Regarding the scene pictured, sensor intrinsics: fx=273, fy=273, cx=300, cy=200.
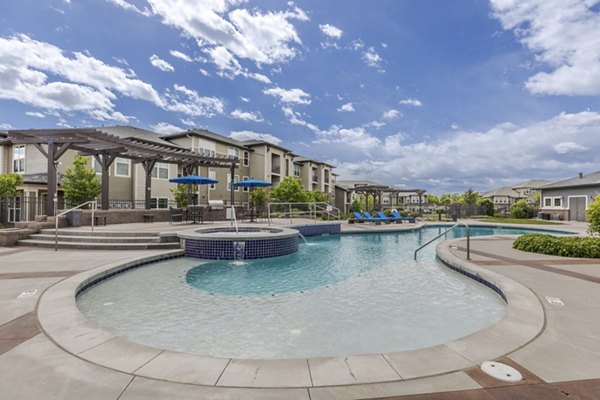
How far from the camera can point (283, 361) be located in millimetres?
2502

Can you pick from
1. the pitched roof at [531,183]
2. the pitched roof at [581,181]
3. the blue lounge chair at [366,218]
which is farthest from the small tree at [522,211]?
the pitched roof at [531,183]

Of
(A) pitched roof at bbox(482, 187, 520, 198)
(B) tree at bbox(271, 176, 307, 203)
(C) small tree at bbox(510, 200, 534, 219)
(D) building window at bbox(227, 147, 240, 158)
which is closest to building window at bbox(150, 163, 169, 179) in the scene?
(D) building window at bbox(227, 147, 240, 158)

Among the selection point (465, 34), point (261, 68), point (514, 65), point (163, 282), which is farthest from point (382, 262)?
point (261, 68)

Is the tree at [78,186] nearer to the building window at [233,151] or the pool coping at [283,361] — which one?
the building window at [233,151]

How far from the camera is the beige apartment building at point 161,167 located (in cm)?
1988

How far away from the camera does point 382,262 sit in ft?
27.6

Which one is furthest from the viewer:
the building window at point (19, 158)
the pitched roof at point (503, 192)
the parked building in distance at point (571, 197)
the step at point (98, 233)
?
the pitched roof at point (503, 192)

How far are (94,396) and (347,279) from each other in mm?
5171

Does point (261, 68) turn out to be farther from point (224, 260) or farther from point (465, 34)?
point (224, 260)

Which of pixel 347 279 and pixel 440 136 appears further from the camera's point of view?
pixel 440 136

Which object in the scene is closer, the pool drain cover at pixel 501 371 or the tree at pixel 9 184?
the pool drain cover at pixel 501 371

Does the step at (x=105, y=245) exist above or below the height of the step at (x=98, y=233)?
below

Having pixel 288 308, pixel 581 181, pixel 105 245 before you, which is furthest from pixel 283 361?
pixel 581 181

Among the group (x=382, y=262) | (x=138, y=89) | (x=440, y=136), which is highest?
(x=138, y=89)
